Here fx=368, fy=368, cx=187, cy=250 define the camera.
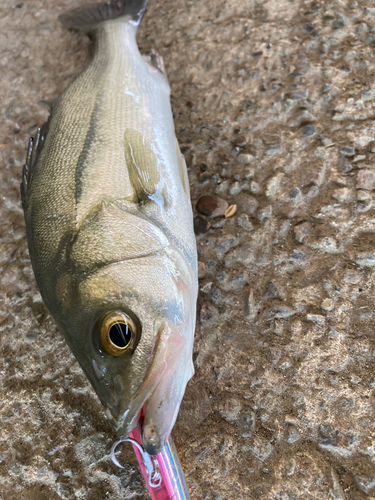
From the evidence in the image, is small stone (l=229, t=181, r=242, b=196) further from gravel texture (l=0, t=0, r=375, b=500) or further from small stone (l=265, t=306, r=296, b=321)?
small stone (l=265, t=306, r=296, b=321)

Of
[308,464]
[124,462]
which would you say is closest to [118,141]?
[124,462]

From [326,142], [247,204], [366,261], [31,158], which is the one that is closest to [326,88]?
[326,142]

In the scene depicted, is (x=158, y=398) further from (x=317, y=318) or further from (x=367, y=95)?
(x=367, y=95)

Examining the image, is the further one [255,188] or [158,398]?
[255,188]

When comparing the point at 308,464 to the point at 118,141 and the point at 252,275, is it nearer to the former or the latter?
the point at 252,275

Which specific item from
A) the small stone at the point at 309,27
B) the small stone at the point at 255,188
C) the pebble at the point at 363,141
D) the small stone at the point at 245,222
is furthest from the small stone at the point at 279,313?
the small stone at the point at 309,27
